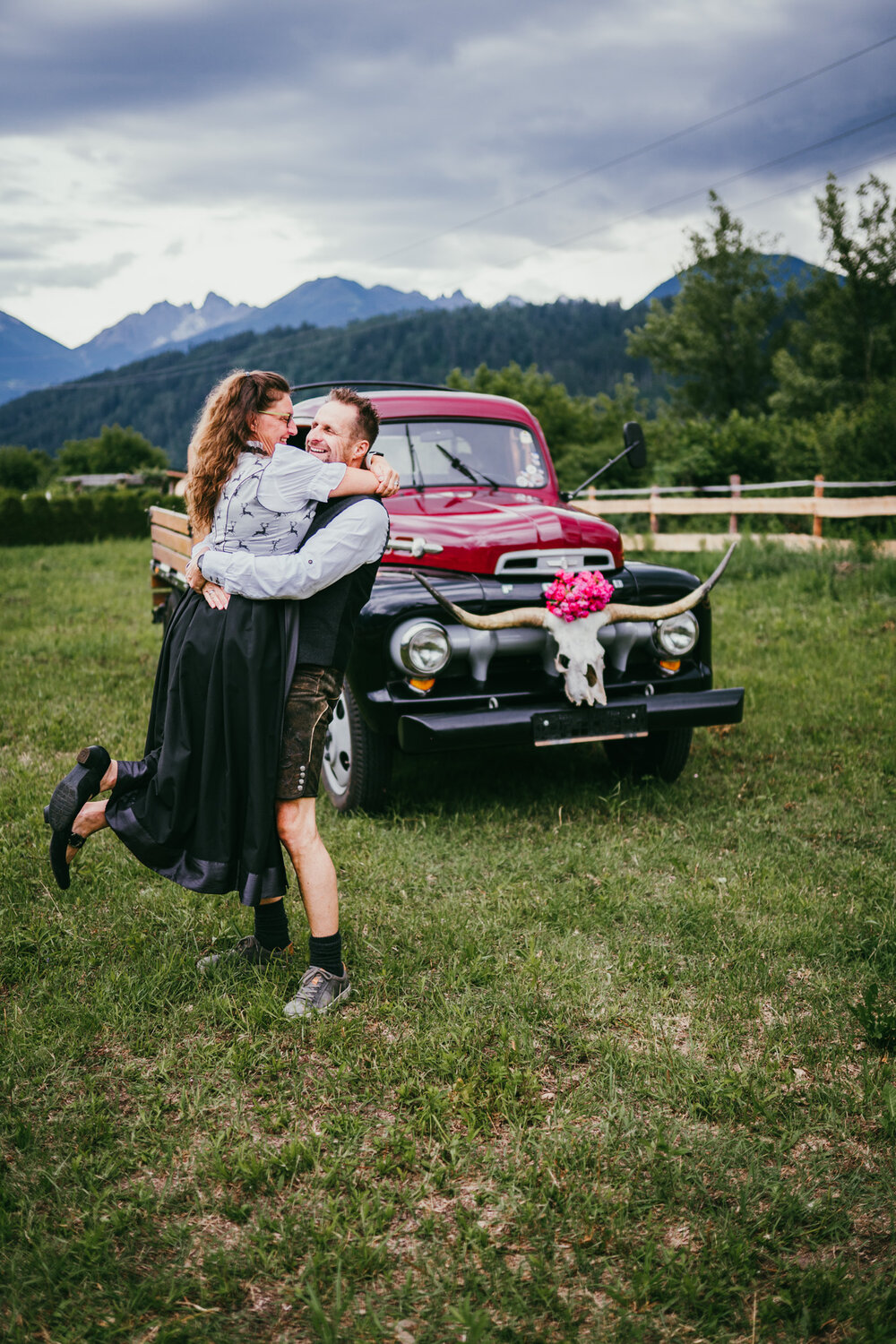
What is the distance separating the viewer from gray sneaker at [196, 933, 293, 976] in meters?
3.41

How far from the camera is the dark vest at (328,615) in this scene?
3014mm

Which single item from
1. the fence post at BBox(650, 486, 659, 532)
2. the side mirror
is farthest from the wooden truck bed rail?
the fence post at BBox(650, 486, 659, 532)

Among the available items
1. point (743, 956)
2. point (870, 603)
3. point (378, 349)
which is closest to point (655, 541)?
point (870, 603)

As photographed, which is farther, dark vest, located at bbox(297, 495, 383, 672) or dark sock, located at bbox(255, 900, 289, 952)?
dark sock, located at bbox(255, 900, 289, 952)

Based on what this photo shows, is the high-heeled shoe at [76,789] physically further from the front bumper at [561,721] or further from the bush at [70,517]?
the bush at [70,517]

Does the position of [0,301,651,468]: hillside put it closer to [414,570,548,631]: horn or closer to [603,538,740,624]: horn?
[603,538,740,624]: horn

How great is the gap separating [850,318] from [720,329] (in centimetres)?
1198

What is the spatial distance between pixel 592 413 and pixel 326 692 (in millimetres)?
60141

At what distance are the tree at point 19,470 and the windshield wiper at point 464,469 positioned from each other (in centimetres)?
6086

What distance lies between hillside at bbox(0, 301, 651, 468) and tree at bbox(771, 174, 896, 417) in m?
79.2

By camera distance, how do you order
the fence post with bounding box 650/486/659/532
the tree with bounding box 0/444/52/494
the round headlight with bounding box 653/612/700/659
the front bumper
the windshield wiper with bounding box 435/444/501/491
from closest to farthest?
the front bumper < the round headlight with bounding box 653/612/700/659 < the windshield wiper with bounding box 435/444/501/491 < the fence post with bounding box 650/486/659/532 < the tree with bounding box 0/444/52/494

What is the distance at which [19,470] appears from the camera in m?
63.5

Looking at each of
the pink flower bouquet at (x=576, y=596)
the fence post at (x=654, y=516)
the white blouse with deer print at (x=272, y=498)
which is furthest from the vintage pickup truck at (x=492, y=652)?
the fence post at (x=654, y=516)

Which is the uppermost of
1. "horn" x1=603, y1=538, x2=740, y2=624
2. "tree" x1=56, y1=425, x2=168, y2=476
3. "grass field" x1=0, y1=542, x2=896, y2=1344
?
"tree" x1=56, y1=425, x2=168, y2=476
